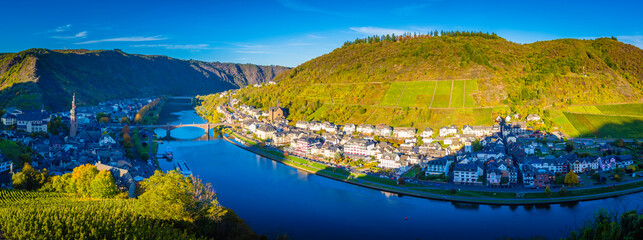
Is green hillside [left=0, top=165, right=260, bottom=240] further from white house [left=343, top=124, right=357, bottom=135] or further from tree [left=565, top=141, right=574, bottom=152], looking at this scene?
white house [left=343, top=124, right=357, bottom=135]

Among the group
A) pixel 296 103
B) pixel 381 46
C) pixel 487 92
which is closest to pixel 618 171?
pixel 487 92

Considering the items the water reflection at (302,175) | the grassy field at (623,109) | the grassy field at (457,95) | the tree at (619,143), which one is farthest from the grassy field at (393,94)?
the tree at (619,143)

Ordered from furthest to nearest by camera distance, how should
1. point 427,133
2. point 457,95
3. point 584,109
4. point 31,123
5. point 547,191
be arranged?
point 457,95 → point 584,109 → point 427,133 → point 31,123 → point 547,191

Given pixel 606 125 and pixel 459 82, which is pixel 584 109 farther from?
pixel 459 82

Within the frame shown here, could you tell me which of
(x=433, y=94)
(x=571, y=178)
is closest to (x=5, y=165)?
(x=571, y=178)

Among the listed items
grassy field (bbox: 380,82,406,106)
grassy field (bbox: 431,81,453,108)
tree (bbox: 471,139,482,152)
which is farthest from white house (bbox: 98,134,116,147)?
grassy field (bbox: 431,81,453,108)

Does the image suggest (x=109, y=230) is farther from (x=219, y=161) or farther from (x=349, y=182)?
(x=219, y=161)
